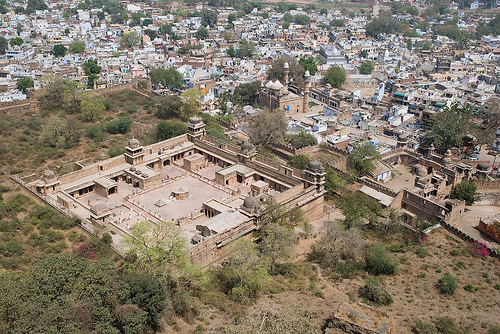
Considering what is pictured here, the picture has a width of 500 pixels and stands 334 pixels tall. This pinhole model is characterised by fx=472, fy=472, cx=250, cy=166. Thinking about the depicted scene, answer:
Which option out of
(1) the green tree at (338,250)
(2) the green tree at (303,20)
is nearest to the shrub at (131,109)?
(1) the green tree at (338,250)

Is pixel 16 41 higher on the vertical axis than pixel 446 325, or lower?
lower

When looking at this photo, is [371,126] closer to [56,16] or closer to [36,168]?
[36,168]

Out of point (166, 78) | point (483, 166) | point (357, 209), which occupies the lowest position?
point (483, 166)

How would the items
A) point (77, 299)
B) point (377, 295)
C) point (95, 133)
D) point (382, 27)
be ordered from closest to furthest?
point (77, 299), point (377, 295), point (95, 133), point (382, 27)

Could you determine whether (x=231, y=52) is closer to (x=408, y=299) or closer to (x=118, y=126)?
(x=118, y=126)

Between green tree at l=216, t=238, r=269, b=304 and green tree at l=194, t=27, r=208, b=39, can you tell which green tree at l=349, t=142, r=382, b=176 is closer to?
green tree at l=216, t=238, r=269, b=304

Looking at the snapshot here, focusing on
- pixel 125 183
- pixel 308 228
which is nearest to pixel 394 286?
pixel 308 228

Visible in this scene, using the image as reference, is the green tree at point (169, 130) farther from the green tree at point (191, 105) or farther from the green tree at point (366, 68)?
the green tree at point (366, 68)

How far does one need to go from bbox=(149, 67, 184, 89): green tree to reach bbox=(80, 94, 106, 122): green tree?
651 inches

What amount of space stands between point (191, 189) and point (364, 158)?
17689 mm

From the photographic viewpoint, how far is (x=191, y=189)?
123ft

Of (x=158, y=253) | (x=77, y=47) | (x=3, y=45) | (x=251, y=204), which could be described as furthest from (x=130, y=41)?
(x=158, y=253)

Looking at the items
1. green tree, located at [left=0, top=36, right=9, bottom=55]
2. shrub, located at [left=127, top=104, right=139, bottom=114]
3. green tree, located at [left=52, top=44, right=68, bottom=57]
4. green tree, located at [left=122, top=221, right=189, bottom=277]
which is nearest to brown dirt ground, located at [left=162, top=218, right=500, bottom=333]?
green tree, located at [left=122, top=221, right=189, bottom=277]

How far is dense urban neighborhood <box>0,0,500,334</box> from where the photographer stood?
2155cm
